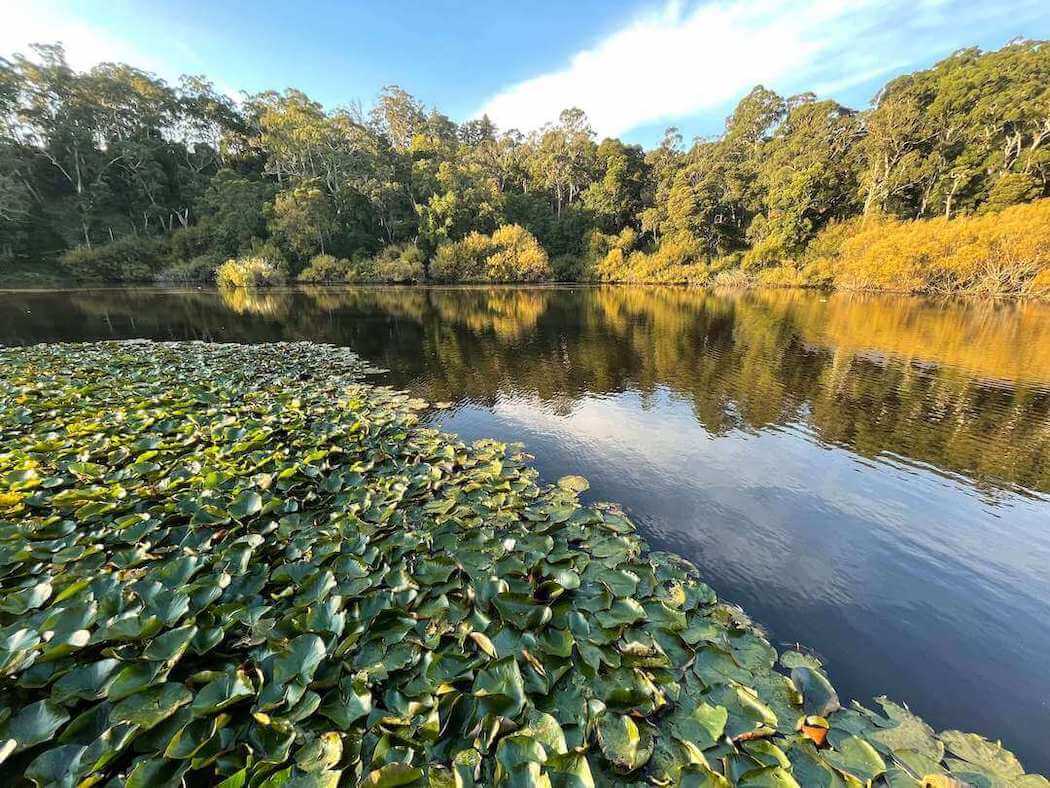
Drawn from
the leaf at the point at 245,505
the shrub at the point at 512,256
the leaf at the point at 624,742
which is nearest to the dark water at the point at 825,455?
the leaf at the point at 624,742

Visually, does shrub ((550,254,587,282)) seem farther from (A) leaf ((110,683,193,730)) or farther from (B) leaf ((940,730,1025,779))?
(A) leaf ((110,683,193,730))

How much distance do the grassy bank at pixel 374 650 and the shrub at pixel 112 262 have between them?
153ft

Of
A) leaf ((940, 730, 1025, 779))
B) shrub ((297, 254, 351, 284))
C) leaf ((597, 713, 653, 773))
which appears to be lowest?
leaf ((940, 730, 1025, 779))

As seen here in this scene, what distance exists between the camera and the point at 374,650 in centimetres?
249

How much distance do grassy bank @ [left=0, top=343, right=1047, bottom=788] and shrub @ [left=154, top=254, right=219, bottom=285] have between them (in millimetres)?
43383

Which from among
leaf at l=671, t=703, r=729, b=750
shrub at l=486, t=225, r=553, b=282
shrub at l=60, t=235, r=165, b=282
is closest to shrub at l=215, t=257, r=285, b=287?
shrub at l=60, t=235, r=165, b=282

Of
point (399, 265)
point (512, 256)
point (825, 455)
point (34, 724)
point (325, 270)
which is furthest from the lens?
point (512, 256)

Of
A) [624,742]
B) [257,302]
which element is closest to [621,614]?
[624,742]

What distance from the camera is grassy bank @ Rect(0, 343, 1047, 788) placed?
6.24 feet

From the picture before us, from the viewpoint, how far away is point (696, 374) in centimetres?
1130

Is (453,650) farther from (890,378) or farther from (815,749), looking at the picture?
(890,378)

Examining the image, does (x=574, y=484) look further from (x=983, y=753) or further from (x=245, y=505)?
(x=983, y=753)

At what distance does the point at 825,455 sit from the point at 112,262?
54122mm

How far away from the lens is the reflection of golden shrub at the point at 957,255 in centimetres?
2533
